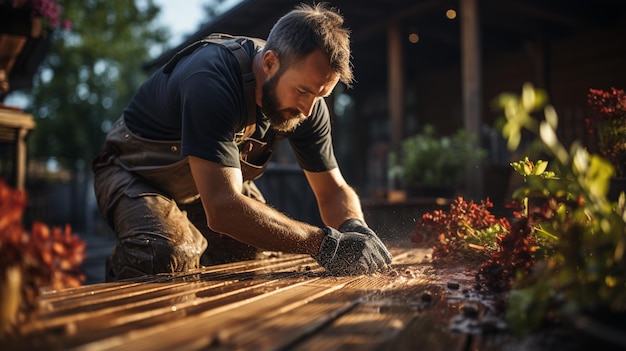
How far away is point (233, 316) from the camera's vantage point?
1.34 m

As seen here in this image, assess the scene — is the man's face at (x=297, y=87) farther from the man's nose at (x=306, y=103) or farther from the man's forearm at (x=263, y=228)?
the man's forearm at (x=263, y=228)

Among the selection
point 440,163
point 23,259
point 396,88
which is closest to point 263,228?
point 23,259

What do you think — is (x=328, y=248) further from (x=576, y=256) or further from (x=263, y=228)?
(x=576, y=256)

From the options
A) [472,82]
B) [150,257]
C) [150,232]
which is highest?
[472,82]

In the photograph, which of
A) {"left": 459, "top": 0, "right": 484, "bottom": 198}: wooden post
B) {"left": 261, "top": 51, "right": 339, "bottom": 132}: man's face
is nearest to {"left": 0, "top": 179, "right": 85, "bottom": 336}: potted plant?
{"left": 261, "top": 51, "right": 339, "bottom": 132}: man's face

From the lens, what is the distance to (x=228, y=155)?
2334mm

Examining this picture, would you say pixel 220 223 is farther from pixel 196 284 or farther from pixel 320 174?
pixel 320 174

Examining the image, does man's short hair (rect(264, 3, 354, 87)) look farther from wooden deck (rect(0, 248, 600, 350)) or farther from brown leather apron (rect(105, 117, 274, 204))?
wooden deck (rect(0, 248, 600, 350))

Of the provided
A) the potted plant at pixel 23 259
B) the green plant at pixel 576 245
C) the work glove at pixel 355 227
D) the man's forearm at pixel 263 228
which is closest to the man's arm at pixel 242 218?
the man's forearm at pixel 263 228

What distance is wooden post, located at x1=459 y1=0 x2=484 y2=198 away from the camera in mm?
6091

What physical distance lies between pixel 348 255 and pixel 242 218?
48 cm

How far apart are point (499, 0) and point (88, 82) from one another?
18035mm

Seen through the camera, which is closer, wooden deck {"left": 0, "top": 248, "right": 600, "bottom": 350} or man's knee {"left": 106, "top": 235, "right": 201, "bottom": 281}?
wooden deck {"left": 0, "top": 248, "right": 600, "bottom": 350}

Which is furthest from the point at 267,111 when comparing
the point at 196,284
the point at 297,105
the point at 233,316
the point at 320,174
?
the point at 233,316
